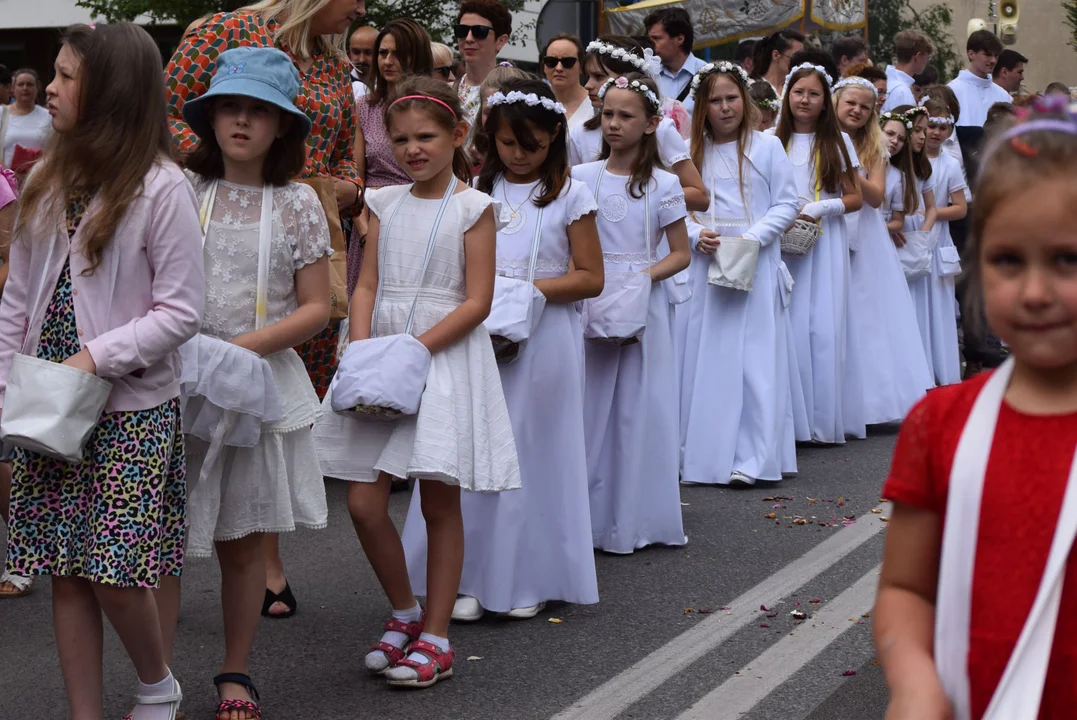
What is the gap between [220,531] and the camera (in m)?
4.29

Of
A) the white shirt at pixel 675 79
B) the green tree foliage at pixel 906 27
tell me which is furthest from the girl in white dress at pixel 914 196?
the green tree foliage at pixel 906 27

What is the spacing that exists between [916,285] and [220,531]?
8948 millimetres

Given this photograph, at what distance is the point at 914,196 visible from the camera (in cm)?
1142

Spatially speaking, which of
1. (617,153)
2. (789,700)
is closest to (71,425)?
(789,700)

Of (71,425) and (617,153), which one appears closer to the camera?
(71,425)

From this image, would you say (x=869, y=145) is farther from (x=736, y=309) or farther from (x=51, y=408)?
(x=51, y=408)

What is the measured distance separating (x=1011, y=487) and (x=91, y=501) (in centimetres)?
241

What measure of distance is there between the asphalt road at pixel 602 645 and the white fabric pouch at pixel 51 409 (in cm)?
117

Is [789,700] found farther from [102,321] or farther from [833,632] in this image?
[102,321]

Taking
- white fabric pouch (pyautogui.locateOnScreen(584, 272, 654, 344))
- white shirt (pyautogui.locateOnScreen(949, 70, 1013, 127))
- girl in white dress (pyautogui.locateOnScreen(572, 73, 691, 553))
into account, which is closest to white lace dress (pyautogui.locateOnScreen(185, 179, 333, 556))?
white fabric pouch (pyautogui.locateOnScreen(584, 272, 654, 344))

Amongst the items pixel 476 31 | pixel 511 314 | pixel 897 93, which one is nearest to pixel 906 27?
pixel 897 93

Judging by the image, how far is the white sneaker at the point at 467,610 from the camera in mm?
5523

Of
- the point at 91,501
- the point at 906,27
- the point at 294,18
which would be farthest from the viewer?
the point at 906,27

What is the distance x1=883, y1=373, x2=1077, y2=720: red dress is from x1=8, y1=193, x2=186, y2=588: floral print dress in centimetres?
224
